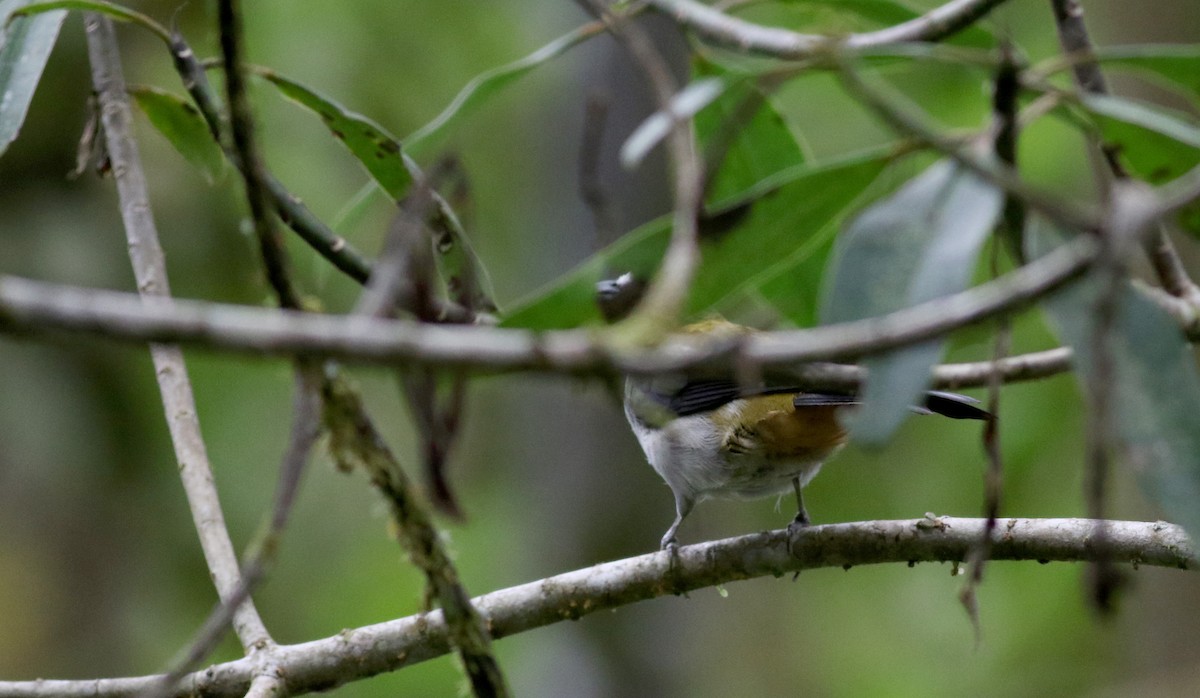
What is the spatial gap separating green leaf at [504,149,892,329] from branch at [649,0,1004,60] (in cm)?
19

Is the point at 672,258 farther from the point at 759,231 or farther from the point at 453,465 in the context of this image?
the point at 453,465

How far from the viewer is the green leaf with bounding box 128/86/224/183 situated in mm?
2682

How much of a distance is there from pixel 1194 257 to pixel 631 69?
10.4 ft

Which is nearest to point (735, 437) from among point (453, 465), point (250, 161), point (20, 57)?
point (20, 57)

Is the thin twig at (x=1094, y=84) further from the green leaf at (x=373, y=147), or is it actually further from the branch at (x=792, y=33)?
the green leaf at (x=373, y=147)

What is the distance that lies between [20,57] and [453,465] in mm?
4208

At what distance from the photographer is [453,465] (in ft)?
20.7

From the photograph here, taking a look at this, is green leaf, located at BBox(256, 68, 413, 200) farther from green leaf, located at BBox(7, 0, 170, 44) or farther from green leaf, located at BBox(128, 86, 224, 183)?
green leaf, located at BBox(128, 86, 224, 183)

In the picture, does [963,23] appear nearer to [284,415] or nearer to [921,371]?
[921,371]

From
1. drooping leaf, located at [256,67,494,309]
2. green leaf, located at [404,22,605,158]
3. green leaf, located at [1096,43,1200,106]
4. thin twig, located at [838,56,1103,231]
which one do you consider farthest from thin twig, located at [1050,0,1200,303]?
drooping leaf, located at [256,67,494,309]

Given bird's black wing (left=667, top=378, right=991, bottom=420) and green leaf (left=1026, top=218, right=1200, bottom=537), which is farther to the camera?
bird's black wing (left=667, top=378, right=991, bottom=420)

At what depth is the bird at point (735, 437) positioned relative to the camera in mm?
3434

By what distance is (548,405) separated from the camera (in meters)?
6.68

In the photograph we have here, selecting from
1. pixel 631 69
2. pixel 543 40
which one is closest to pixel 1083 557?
pixel 631 69
